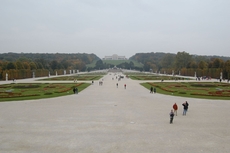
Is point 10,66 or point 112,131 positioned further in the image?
point 10,66

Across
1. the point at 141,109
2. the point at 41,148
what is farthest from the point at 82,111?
the point at 41,148

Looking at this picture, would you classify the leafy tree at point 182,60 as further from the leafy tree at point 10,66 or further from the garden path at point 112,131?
the garden path at point 112,131

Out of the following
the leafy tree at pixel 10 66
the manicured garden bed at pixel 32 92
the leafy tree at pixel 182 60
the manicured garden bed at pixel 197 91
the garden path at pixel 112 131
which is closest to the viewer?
the garden path at pixel 112 131

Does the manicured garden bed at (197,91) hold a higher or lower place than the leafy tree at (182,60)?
lower

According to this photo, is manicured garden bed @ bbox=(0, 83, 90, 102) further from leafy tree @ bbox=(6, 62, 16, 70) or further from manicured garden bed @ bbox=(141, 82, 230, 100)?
leafy tree @ bbox=(6, 62, 16, 70)

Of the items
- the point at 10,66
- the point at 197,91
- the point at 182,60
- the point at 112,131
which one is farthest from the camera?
the point at 182,60

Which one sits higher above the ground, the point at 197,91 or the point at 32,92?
the point at 197,91

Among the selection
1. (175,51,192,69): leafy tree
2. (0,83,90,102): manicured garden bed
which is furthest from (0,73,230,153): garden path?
(175,51,192,69): leafy tree

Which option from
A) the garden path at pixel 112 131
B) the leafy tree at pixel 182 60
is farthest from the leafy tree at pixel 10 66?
the leafy tree at pixel 182 60

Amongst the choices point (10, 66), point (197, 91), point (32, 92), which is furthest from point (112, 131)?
point (10, 66)

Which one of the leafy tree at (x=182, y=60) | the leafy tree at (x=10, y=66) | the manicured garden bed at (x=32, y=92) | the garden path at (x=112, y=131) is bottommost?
the manicured garden bed at (x=32, y=92)

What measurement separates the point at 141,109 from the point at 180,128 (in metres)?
4.87

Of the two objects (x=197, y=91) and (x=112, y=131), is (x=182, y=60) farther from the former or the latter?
(x=112, y=131)

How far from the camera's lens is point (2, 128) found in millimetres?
10445
